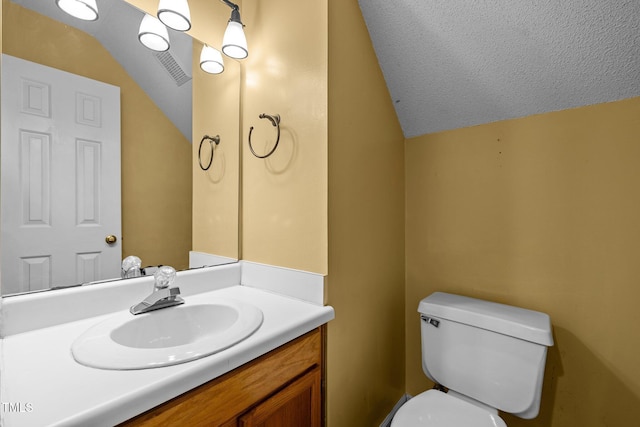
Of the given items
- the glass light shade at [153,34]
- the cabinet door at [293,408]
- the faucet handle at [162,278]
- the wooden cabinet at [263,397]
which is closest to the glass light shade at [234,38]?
the glass light shade at [153,34]

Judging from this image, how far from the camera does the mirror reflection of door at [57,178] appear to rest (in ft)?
2.67

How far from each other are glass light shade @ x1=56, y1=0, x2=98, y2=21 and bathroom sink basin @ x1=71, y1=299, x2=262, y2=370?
38.7 inches

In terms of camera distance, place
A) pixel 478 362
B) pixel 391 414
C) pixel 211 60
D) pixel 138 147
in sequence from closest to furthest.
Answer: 1. pixel 138 147
2. pixel 478 362
3. pixel 211 60
4. pixel 391 414

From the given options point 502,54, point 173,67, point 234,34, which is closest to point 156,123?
point 173,67

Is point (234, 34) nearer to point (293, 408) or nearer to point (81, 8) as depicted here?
point (81, 8)

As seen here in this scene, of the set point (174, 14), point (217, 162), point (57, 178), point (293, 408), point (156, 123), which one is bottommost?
point (293, 408)

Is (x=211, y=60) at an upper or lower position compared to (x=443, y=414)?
upper

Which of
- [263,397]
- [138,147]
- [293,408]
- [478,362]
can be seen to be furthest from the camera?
[478,362]

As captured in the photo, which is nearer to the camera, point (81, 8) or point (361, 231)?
point (81, 8)

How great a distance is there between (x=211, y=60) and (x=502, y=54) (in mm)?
1248

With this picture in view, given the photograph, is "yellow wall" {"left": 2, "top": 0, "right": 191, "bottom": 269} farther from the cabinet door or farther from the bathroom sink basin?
the cabinet door

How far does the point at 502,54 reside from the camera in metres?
1.15

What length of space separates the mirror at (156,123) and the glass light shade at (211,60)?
25 mm

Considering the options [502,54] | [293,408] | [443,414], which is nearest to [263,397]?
[293,408]
